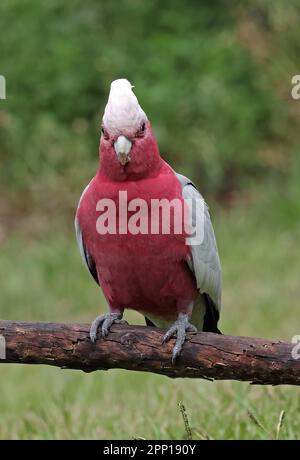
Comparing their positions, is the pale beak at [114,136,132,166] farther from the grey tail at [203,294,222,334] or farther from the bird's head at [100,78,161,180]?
the grey tail at [203,294,222,334]

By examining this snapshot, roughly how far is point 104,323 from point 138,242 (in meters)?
0.31

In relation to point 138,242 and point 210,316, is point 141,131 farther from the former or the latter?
point 210,316

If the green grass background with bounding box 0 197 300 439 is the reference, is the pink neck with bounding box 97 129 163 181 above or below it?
above

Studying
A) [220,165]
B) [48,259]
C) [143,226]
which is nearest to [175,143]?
[220,165]

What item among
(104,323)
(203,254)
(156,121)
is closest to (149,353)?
(104,323)

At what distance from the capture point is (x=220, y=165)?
27.1 ft

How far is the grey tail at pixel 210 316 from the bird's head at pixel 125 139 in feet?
2.29

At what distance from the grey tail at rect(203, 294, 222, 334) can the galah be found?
96 mm

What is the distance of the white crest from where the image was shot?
3150mm

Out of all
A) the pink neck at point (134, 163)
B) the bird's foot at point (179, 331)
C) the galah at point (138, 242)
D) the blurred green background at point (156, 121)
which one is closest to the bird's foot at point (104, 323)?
the galah at point (138, 242)

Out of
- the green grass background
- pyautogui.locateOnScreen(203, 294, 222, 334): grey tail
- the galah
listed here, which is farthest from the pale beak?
the green grass background

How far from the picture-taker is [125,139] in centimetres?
321

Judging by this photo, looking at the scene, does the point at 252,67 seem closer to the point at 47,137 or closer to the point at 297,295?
the point at 47,137
